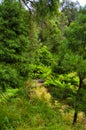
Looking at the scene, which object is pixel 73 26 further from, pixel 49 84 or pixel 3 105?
pixel 49 84

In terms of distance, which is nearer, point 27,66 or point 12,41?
point 12,41

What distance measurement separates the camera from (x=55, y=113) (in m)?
12.9

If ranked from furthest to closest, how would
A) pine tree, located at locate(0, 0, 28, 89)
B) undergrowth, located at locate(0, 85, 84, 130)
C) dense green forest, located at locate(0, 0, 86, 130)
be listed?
1. pine tree, located at locate(0, 0, 28, 89)
2. dense green forest, located at locate(0, 0, 86, 130)
3. undergrowth, located at locate(0, 85, 84, 130)

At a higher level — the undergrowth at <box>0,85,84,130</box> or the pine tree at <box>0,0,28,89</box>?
the pine tree at <box>0,0,28,89</box>

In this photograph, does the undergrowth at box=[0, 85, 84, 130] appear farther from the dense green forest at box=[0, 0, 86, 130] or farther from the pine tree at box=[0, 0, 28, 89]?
the pine tree at box=[0, 0, 28, 89]

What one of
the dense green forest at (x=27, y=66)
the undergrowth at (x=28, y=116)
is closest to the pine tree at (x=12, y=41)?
the dense green forest at (x=27, y=66)

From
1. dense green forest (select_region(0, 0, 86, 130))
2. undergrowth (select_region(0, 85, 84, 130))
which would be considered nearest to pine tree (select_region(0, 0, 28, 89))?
dense green forest (select_region(0, 0, 86, 130))

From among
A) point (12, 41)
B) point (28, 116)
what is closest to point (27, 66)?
point (12, 41)

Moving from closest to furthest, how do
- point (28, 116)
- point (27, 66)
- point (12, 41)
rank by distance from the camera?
point (28, 116) → point (12, 41) → point (27, 66)

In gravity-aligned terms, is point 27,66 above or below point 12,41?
below

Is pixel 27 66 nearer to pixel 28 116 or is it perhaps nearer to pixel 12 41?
pixel 12 41

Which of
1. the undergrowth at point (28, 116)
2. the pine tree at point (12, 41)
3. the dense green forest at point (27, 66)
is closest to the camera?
the undergrowth at point (28, 116)

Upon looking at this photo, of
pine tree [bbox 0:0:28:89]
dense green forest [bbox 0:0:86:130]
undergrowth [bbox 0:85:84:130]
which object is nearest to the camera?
undergrowth [bbox 0:85:84:130]

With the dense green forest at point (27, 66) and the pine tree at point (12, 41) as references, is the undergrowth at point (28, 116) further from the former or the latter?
the pine tree at point (12, 41)
